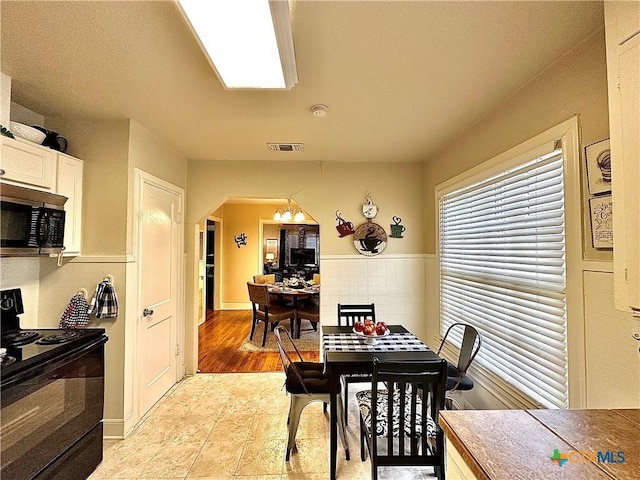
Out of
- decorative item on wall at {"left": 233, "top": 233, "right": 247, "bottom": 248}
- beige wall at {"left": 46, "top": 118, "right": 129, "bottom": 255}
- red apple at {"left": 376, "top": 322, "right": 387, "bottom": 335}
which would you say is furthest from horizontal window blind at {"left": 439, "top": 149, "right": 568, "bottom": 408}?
decorative item on wall at {"left": 233, "top": 233, "right": 247, "bottom": 248}

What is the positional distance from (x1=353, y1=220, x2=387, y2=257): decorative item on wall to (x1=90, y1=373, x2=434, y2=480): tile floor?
165cm

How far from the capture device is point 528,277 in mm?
2039

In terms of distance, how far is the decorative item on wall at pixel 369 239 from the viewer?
3.92m

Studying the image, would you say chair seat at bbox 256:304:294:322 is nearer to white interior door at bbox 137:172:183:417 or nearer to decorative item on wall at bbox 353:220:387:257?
white interior door at bbox 137:172:183:417

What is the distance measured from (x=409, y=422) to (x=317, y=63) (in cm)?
210

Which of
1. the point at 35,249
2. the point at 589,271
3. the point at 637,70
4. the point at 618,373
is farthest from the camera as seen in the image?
the point at 35,249

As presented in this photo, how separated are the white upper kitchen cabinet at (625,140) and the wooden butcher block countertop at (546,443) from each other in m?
0.38

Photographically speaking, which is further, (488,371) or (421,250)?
(421,250)

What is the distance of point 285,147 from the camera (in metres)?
3.35

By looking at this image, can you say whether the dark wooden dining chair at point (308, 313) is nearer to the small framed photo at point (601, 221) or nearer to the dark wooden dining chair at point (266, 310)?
the dark wooden dining chair at point (266, 310)

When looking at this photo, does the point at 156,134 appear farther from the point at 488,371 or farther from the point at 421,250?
the point at 488,371

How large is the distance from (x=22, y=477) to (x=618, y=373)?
9.08ft

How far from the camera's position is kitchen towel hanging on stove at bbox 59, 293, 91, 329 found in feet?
7.97

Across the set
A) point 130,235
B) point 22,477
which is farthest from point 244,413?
point 130,235
